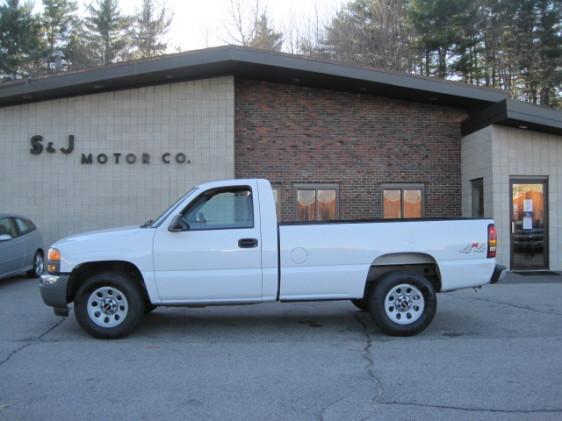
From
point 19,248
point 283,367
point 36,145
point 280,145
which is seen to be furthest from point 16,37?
point 283,367

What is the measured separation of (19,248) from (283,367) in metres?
8.47

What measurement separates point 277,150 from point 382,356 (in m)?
9.66

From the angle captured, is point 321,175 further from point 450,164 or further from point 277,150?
point 450,164

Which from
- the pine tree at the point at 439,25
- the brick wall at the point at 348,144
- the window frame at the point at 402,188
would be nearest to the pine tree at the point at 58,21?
the pine tree at the point at 439,25

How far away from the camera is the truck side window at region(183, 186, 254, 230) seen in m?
7.35

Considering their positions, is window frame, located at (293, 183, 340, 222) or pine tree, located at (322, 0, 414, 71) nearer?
window frame, located at (293, 183, 340, 222)

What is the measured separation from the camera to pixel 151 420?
14.8ft

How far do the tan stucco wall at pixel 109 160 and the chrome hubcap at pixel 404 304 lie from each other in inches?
326

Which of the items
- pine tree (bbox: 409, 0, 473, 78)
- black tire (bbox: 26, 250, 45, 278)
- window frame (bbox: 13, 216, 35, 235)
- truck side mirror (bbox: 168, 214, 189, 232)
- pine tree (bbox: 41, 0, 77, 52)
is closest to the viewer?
truck side mirror (bbox: 168, 214, 189, 232)

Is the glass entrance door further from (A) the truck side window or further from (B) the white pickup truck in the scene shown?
(A) the truck side window

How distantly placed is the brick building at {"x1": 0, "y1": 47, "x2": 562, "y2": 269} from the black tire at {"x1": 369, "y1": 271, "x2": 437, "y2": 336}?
23.9 feet

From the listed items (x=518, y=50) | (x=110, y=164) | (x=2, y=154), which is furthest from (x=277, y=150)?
(x=518, y=50)

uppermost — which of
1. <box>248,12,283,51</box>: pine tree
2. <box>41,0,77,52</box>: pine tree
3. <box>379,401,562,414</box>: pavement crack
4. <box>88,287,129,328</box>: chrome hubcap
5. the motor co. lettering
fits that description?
<box>41,0,77,52</box>: pine tree

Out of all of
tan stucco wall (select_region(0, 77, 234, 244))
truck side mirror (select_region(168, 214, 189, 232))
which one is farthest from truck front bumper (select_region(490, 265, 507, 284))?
tan stucco wall (select_region(0, 77, 234, 244))
